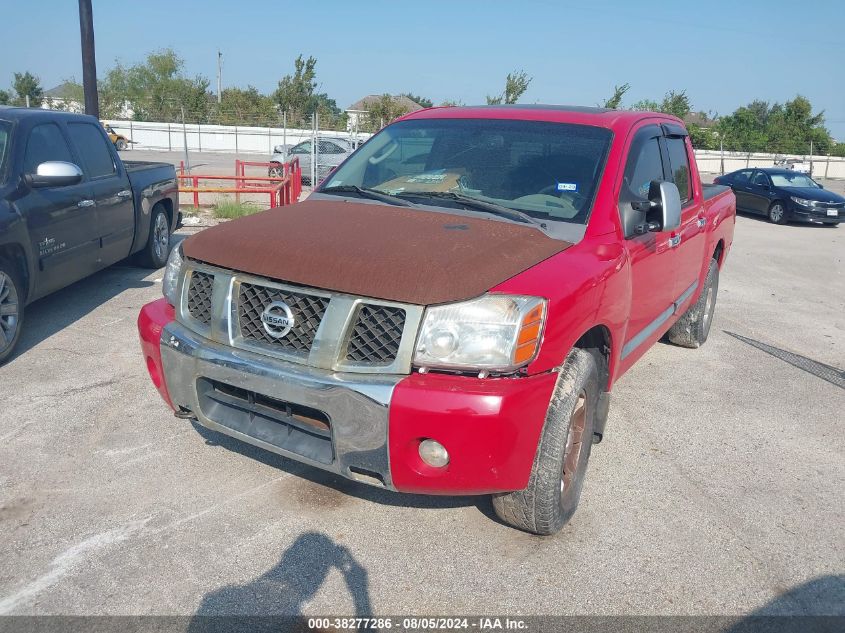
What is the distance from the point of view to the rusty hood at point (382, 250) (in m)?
2.74

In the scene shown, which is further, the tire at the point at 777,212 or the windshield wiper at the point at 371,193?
the tire at the point at 777,212

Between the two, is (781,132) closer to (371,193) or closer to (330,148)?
(330,148)

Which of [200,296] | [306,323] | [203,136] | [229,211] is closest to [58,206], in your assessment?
[200,296]

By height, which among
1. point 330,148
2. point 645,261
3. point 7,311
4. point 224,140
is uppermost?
point 224,140

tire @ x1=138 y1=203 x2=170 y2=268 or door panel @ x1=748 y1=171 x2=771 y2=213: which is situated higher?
door panel @ x1=748 y1=171 x2=771 y2=213

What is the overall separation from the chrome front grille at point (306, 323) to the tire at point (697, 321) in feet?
13.5

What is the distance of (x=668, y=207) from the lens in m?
3.77

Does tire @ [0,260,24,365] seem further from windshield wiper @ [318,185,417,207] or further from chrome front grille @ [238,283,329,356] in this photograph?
chrome front grille @ [238,283,329,356]

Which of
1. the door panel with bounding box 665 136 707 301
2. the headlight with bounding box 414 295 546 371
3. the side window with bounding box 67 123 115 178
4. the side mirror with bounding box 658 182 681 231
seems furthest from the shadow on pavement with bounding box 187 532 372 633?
the side window with bounding box 67 123 115 178

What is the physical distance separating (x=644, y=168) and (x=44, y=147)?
4.72 m

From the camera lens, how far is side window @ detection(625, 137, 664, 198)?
13.2ft

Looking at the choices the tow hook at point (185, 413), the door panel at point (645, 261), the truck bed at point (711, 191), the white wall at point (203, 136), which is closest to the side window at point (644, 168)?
the door panel at point (645, 261)

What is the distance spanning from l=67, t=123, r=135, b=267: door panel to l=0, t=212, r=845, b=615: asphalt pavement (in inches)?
69.9

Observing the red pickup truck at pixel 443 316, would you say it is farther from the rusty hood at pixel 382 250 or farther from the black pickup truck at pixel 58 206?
the black pickup truck at pixel 58 206
